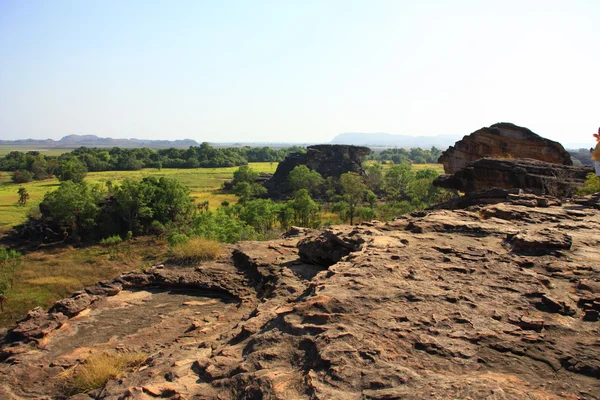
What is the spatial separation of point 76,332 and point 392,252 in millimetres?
8162

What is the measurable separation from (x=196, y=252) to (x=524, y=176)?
1563 centimetres

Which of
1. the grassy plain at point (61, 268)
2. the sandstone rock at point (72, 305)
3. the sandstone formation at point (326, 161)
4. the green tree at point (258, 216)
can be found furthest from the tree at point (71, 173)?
the sandstone rock at point (72, 305)

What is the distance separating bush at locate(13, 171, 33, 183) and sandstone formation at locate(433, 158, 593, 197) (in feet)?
300

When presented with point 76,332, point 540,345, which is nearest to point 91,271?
point 76,332

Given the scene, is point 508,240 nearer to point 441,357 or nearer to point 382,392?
point 441,357

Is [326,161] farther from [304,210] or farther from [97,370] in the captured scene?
[97,370]

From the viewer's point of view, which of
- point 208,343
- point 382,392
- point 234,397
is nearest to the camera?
point 382,392

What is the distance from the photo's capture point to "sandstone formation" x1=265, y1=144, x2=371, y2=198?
265 feet

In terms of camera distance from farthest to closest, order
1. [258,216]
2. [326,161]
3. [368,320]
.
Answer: [326,161]
[258,216]
[368,320]

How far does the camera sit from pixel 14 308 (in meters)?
24.1

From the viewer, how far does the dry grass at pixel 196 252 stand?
1377cm

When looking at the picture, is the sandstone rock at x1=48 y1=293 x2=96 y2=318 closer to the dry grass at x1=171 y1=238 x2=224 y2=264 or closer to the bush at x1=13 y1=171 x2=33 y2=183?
the dry grass at x1=171 y1=238 x2=224 y2=264

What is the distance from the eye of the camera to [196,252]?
13.8 m

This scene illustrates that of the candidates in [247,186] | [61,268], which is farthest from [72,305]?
[247,186]
